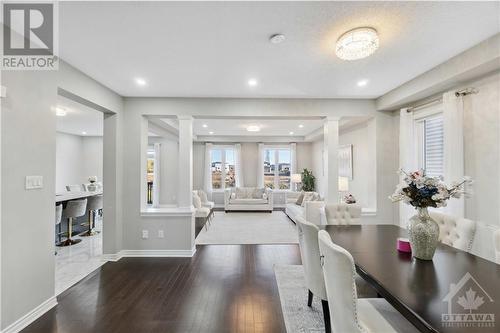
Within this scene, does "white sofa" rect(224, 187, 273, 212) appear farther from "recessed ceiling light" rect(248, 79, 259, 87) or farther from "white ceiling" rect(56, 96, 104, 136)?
"recessed ceiling light" rect(248, 79, 259, 87)

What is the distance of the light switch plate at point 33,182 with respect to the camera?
85.4 inches

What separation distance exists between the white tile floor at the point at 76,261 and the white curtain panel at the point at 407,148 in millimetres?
4824

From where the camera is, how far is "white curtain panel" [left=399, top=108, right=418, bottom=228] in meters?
3.61

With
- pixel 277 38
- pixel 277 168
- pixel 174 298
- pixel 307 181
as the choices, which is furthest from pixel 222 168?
pixel 277 38

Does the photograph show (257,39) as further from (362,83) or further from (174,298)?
(174,298)

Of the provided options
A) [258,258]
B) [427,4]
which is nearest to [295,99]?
[427,4]

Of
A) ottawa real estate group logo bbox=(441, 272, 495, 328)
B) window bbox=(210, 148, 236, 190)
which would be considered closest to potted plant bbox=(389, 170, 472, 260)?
ottawa real estate group logo bbox=(441, 272, 495, 328)

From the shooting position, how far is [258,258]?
3826 mm

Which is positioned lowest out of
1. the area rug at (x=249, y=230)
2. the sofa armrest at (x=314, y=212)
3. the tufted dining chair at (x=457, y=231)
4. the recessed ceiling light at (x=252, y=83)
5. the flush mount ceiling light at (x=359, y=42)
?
the area rug at (x=249, y=230)

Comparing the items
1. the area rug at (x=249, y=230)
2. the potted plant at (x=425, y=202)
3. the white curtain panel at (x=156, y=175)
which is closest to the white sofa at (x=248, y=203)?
the area rug at (x=249, y=230)

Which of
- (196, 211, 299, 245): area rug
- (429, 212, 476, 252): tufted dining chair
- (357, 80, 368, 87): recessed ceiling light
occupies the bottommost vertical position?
(196, 211, 299, 245): area rug

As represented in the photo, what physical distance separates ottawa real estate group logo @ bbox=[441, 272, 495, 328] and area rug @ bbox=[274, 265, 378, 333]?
1249 mm

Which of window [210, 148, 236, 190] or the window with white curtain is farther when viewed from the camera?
window [210, 148, 236, 190]

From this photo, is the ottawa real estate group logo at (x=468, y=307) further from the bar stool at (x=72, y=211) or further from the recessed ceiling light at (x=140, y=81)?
the bar stool at (x=72, y=211)
